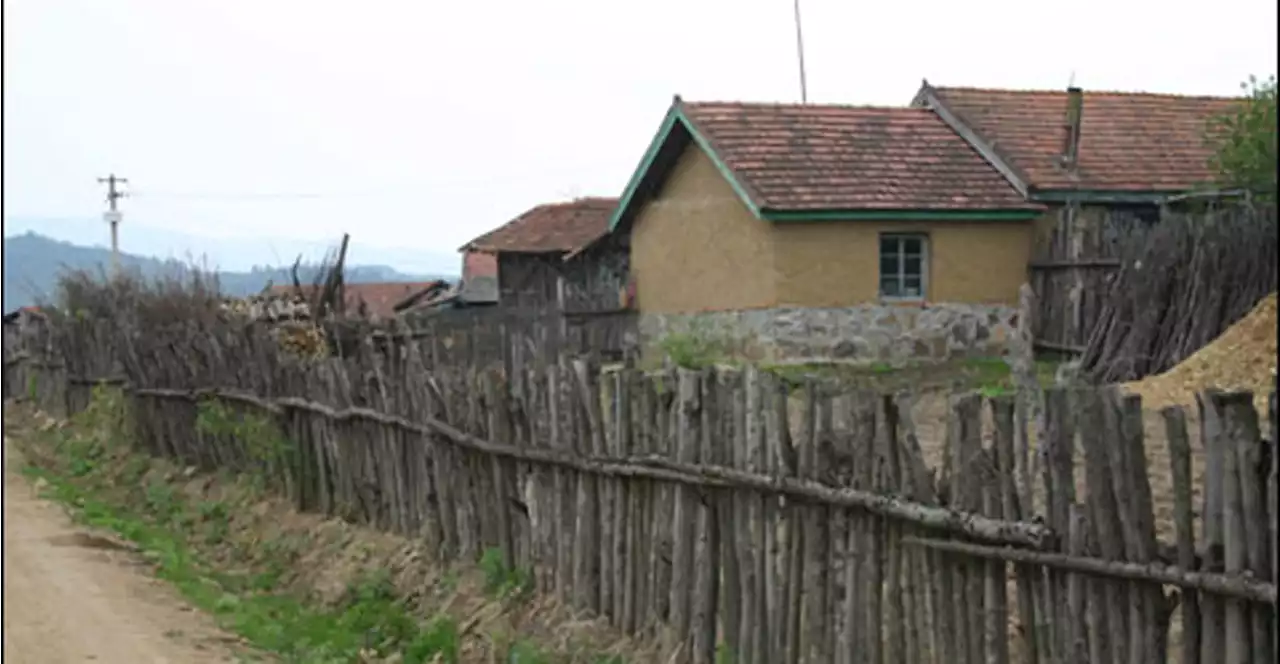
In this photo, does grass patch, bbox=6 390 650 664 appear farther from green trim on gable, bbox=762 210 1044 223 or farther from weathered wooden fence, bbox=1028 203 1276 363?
green trim on gable, bbox=762 210 1044 223

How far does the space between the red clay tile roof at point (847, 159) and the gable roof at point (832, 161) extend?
0.04 ft

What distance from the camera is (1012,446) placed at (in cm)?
545

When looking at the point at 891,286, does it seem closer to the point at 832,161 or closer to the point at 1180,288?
the point at 832,161

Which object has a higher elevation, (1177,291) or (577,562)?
(1177,291)

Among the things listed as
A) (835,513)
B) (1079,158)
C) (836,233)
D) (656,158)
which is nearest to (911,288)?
(836,233)

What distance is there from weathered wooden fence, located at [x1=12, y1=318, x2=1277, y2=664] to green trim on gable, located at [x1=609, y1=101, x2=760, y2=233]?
33.4 feet

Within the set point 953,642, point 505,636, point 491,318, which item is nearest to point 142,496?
point 491,318

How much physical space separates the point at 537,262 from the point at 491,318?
839 centimetres

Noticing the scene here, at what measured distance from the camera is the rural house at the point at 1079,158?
2122 cm

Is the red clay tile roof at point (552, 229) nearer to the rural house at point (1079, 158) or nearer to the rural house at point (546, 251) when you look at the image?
the rural house at point (546, 251)

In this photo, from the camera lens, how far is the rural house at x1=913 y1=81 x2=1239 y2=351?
21219mm

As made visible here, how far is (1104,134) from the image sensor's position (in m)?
23.9

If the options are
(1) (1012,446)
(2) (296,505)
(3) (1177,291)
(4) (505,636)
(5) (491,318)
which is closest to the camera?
(1) (1012,446)

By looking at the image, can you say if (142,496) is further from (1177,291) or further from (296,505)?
(1177,291)
